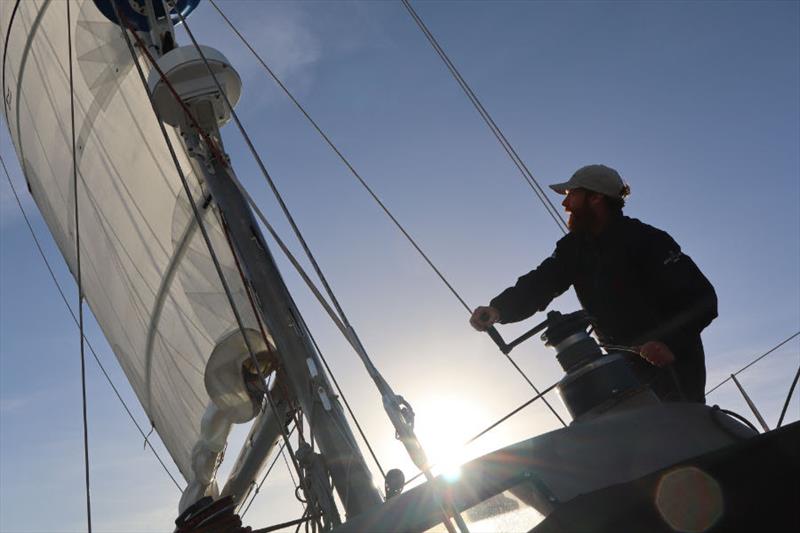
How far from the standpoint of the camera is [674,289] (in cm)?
196

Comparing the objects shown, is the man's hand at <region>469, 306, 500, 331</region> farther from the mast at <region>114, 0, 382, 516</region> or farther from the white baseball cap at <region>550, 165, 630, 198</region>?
the mast at <region>114, 0, 382, 516</region>

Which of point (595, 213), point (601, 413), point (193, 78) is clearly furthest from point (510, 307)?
point (193, 78)

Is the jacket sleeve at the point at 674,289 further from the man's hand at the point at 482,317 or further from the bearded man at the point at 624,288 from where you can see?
the man's hand at the point at 482,317

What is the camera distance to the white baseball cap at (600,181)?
2.27 m

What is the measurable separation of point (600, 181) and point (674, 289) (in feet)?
1.62

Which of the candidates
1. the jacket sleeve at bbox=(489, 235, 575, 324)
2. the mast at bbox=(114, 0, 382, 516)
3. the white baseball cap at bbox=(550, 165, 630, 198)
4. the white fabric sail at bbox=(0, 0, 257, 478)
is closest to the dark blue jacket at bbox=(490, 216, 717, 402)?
the jacket sleeve at bbox=(489, 235, 575, 324)

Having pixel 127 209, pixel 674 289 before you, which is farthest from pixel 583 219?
pixel 127 209

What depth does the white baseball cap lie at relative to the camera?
89.5 inches

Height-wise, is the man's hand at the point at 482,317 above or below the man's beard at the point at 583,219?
below

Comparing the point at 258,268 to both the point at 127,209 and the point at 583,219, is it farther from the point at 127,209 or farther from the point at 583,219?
the point at 127,209

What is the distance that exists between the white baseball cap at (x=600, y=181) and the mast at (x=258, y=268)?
130cm

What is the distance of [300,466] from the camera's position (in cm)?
282

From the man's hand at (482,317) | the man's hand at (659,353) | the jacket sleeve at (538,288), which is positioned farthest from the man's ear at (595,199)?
the man's hand at (659,353)

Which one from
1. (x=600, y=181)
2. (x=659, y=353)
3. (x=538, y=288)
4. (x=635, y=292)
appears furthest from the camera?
(x=538, y=288)
